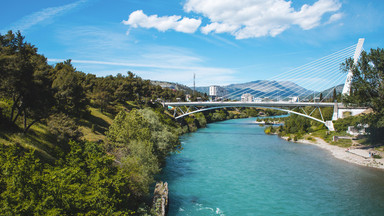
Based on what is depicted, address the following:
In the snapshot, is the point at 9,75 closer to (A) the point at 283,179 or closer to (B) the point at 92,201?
(B) the point at 92,201

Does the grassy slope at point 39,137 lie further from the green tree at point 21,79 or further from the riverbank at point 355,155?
the riverbank at point 355,155

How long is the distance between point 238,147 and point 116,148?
23147 mm

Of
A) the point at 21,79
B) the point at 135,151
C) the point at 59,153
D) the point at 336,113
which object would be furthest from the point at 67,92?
the point at 336,113

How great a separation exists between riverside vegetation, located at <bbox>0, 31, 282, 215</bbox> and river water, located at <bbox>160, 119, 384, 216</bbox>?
361 cm

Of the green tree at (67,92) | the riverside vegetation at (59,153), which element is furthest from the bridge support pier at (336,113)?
the green tree at (67,92)

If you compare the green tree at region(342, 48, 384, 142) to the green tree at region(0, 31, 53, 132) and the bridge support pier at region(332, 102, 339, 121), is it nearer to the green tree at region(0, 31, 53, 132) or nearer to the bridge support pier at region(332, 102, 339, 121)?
the bridge support pier at region(332, 102, 339, 121)

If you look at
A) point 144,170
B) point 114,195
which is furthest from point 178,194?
point 114,195

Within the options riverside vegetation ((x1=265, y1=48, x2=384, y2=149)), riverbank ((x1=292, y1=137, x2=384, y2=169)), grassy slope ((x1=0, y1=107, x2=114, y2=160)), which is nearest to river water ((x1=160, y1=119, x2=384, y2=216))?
riverbank ((x1=292, y1=137, x2=384, y2=169))

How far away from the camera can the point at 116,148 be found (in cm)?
2053

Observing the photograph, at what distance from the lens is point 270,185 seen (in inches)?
869

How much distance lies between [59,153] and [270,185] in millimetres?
16960

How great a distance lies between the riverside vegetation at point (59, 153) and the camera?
937cm

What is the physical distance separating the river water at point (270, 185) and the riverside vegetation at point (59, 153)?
361cm

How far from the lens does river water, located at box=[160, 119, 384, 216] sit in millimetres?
17562
